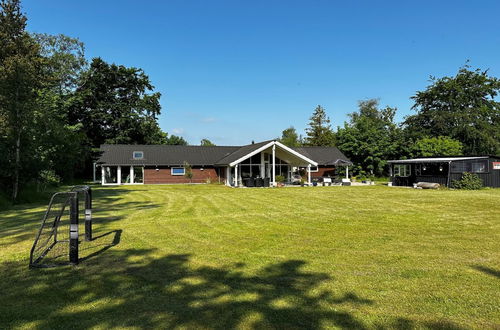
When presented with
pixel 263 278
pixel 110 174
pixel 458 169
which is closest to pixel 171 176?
pixel 110 174

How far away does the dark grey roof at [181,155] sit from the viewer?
32938 millimetres

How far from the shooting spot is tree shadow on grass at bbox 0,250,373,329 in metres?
3.52

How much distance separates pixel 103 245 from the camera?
22.7 ft

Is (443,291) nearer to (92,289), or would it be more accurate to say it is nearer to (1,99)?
(92,289)

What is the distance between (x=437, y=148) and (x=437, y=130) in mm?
10482

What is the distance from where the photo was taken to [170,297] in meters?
4.16

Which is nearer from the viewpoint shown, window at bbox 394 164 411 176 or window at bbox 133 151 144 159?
window at bbox 394 164 411 176

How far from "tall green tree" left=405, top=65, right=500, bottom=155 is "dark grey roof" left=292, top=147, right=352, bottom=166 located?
13.9m

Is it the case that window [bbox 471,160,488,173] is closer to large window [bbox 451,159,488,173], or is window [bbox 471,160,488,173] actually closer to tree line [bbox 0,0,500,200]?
large window [bbox 451,159,488,173]

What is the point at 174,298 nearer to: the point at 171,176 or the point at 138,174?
the point at 171,176

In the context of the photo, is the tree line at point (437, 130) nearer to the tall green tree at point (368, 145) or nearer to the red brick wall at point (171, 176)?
the tall green tree at point (368, 145)

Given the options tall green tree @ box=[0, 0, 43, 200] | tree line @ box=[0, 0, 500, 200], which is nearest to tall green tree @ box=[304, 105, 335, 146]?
tree line @ box=[0, 0, 500, 200]

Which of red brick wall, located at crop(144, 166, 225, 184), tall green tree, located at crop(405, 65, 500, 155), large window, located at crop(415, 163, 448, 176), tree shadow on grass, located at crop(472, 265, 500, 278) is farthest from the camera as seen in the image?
tall green tree, located at crop(405, 65, 500, 155)

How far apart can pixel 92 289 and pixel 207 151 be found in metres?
32.6
